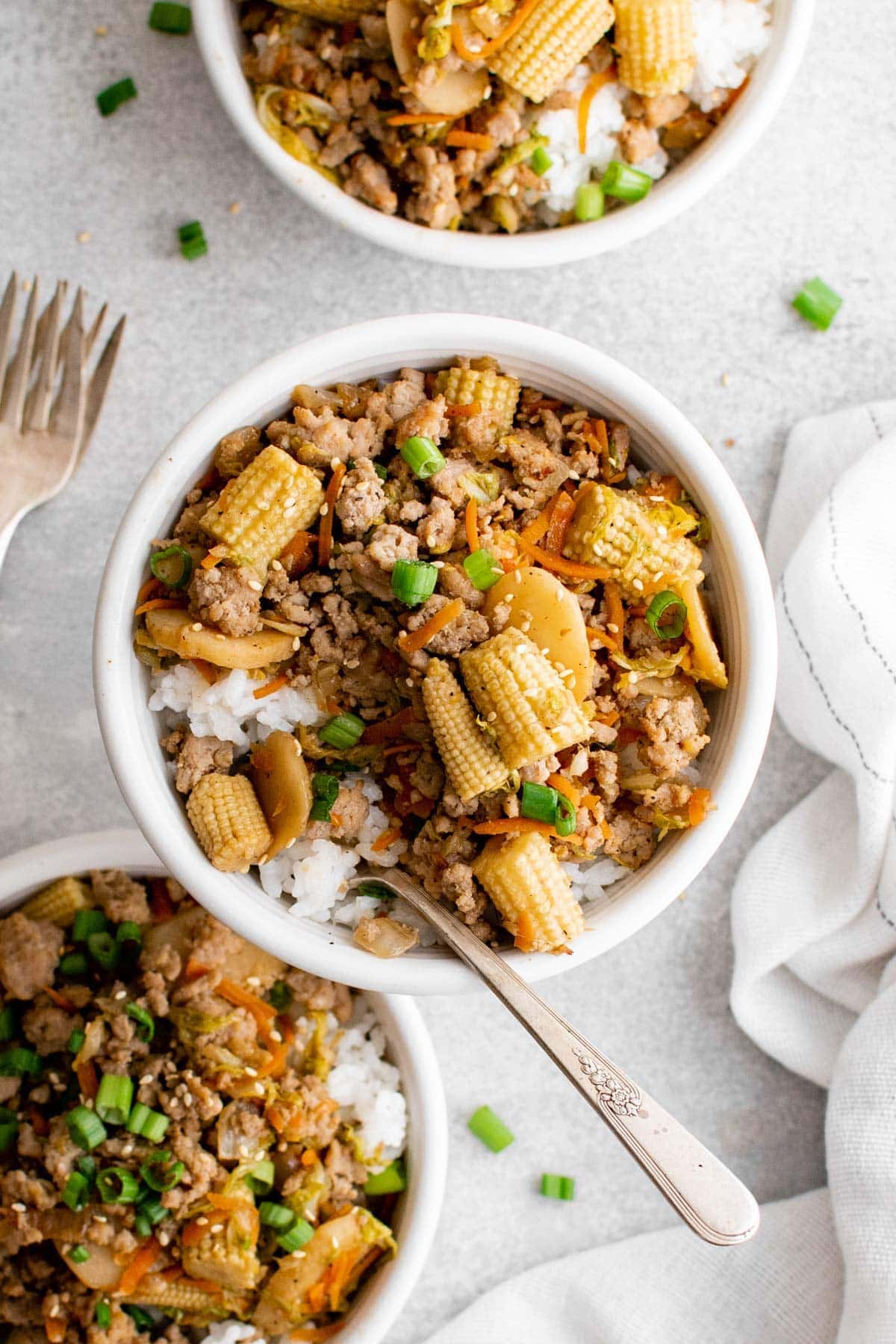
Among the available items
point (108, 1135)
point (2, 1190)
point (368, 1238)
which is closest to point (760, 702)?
point (368, 1238)

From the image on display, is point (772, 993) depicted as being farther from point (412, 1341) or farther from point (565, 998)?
point (412, 1341)

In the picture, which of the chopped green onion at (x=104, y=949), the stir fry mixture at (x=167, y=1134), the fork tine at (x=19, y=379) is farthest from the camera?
the fork tine at (x=19, y=379)

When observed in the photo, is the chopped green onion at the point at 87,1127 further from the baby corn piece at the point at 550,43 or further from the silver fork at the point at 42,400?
the baby corn piece at the point at 550,43

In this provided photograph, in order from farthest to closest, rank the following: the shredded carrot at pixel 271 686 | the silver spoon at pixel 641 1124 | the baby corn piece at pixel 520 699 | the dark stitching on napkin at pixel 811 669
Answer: the dark stitching on napkin at pixel 811 669, the shredded carrot at pixel 271 686, the baby corn piece at pixel 520 699, the silver spoon at pixel 641 1124

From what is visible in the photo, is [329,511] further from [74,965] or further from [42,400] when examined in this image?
[74,965]

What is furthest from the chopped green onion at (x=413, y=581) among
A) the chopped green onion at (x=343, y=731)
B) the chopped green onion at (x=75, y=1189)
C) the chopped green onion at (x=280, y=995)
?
the chopped green onion at (x=75, y=1189)

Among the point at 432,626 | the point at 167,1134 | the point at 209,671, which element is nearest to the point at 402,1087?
the point at 167,1134
